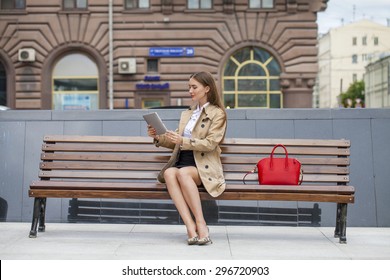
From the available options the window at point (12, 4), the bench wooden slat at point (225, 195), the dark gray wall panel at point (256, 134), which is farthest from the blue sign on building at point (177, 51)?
the bench wooden slat at point (225, 195)

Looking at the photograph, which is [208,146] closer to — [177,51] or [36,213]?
[36,213]

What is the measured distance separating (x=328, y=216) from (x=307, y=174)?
3.09 feet

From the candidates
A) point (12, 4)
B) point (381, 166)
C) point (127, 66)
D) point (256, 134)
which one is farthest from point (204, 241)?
point (12, 4)

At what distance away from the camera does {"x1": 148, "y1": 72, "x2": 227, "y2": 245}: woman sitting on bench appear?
6574mm

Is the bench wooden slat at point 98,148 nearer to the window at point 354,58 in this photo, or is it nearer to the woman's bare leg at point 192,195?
the woman's bare leg at point 192,195

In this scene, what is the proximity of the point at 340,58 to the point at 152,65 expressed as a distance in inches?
2600

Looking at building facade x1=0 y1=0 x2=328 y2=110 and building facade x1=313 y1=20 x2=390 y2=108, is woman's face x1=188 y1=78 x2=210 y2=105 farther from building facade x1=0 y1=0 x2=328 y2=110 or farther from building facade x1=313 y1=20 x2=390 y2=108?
building facade x1=313 y1=20 x2=390 y2=108

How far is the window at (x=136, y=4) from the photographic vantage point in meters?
28.6

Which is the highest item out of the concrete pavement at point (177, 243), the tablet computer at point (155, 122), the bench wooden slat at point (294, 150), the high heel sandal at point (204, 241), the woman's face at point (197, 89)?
the woman's face at point (197, 89)

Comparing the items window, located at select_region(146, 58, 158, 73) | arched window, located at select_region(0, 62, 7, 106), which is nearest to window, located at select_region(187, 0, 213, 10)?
window, located at select_region(146, 58, 158, 73)

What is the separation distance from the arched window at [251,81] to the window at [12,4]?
878 centimetres

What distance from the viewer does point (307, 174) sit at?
7.27 m

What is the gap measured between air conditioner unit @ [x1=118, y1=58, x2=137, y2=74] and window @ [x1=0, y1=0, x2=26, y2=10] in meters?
4.77

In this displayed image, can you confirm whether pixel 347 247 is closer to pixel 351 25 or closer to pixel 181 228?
pixel 181 228
